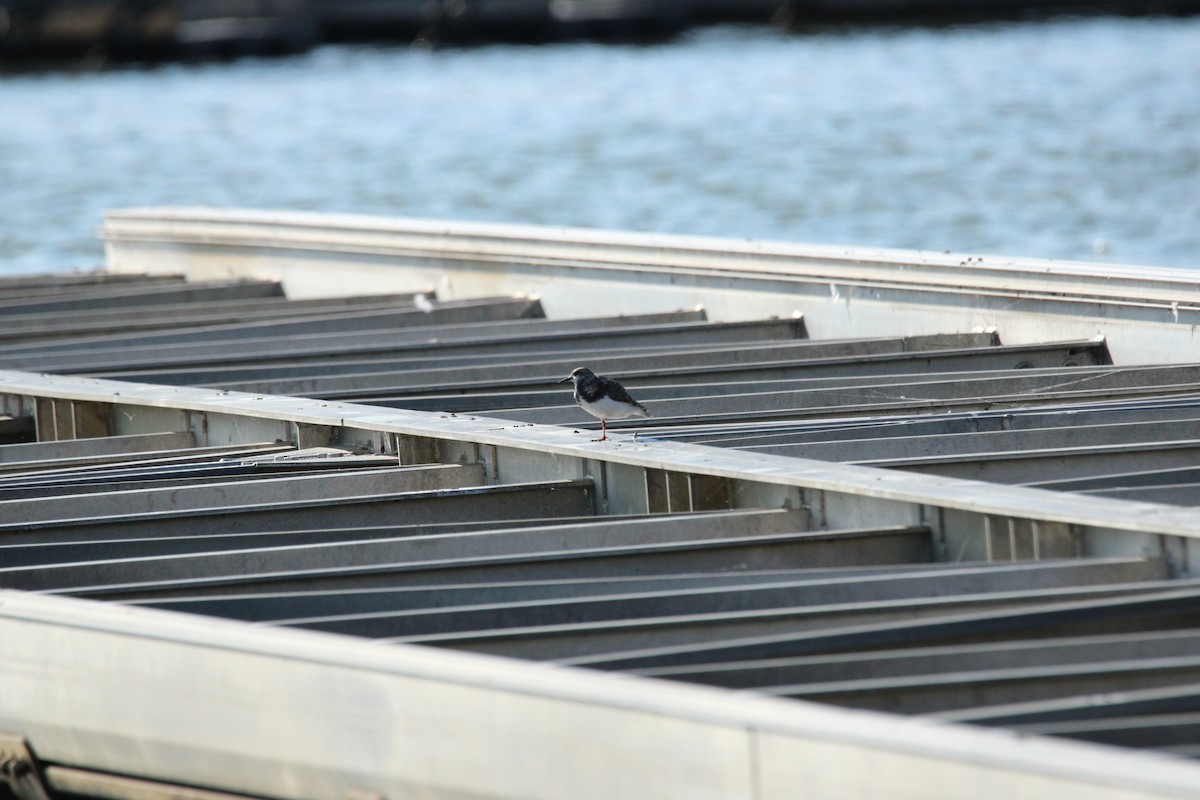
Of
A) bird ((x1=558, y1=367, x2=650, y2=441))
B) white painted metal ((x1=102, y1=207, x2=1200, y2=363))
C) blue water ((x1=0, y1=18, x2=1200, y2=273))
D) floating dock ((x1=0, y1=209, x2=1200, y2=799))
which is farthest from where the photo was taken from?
blue water ((x1=0, y1=18, x2=1200, y2=273))

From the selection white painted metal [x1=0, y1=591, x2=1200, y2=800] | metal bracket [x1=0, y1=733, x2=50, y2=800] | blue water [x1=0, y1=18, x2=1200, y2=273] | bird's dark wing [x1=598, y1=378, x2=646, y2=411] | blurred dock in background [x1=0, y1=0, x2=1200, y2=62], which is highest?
blurred dock in background [x1=0, y1=0, x2=1200, y2=62]

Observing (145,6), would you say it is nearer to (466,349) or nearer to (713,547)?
(466,349)

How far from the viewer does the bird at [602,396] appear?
27.2 ft

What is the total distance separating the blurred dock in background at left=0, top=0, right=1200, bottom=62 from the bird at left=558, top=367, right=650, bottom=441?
69.9 metres

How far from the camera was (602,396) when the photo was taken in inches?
328

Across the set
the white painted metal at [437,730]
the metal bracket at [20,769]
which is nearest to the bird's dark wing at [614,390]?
the white painted metal at [437,730]

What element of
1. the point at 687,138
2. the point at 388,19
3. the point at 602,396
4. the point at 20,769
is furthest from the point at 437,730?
the point at 388,19

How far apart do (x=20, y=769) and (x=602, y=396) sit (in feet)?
10.1

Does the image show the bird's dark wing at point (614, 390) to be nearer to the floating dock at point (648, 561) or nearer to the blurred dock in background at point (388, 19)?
the floating dock at point (648, 561)

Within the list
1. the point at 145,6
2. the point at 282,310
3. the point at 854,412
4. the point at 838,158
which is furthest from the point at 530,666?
the point at 145,6

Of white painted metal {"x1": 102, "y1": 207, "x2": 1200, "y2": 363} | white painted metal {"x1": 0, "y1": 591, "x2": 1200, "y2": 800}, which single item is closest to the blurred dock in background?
white painted metal {"x1": 102, "y1": 207, "x2": 1200, "y2": 363}

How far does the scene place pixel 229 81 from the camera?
71.1 m

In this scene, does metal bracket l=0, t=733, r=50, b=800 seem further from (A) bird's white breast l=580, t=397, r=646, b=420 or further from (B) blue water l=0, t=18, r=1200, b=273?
(B) blue water l=0, t=18, r=1200, b=273

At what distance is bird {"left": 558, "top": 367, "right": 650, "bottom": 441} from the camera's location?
8289 millimetres
